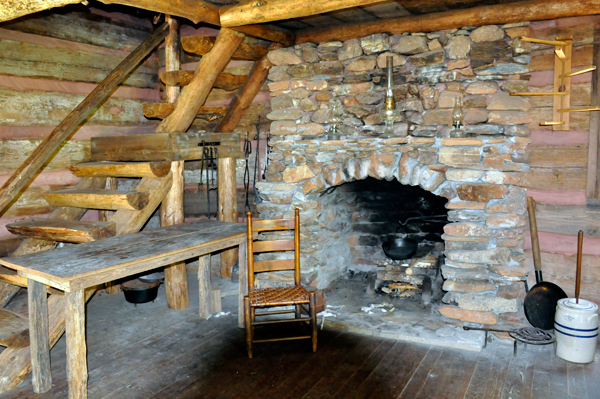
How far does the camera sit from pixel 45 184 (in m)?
4.33

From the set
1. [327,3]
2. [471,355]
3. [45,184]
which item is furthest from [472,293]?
[45,184]

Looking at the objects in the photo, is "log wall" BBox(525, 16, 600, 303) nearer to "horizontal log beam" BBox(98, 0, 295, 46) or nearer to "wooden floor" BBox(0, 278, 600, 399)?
"wooden floor" BBox(0, 278, 600, 399)

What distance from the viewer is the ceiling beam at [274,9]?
3217 millimetres

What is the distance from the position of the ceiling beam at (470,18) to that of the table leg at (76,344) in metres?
2.95

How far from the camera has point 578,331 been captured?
3.21 metres

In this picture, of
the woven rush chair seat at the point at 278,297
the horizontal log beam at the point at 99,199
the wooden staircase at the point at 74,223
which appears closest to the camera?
the wooden staircase at the point at 74,223

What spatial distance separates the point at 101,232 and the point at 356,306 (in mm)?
2281

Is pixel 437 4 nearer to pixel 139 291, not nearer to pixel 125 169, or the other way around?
pixel 125 169

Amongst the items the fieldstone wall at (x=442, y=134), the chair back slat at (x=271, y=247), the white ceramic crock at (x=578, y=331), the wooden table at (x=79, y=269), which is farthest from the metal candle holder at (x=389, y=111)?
the white ceramic crock at (x=578, y=331)

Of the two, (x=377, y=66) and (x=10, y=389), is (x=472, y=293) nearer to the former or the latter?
(x=377, y=66)

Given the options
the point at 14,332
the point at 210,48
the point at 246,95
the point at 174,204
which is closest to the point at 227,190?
the point at 174,204

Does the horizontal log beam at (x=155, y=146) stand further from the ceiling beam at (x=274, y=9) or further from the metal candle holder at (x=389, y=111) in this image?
the metal candle holder at (x=389, y=111)

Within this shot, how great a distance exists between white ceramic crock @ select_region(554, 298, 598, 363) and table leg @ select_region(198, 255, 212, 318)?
280cm

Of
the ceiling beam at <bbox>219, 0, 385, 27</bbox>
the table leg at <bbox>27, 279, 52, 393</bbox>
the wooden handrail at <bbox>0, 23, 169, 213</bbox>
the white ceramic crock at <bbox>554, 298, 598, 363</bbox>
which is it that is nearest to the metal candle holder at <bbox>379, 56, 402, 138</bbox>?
the ceiling beam at <bbox>219, 0, 385, 27</bbox>
